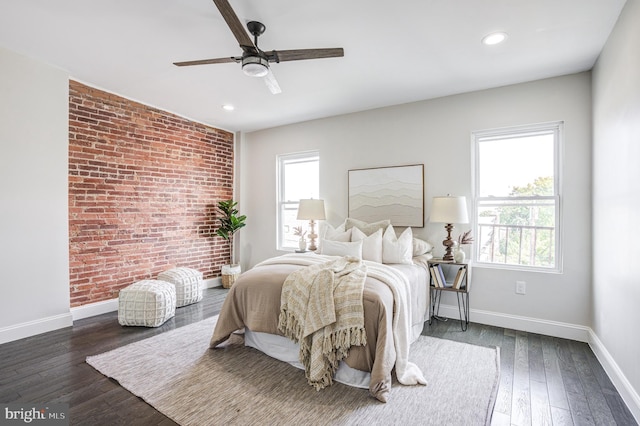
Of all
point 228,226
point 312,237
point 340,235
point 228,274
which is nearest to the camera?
point 340,235

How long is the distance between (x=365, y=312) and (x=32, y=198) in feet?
11.2

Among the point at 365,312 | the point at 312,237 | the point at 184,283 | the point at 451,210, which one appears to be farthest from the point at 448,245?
the point at 184,283

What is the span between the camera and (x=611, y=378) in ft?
7.48

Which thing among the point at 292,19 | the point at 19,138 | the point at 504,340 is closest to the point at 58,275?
the point at 19,138

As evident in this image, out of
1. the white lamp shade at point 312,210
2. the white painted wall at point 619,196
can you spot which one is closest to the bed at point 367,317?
the white lamp shade at point 312,210

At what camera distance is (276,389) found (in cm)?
215

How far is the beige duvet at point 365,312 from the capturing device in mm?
2059

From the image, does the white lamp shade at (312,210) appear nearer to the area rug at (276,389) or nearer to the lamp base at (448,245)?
the lamp base at (448,245)

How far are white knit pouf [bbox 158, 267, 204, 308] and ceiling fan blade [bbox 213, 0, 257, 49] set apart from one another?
10.1ft

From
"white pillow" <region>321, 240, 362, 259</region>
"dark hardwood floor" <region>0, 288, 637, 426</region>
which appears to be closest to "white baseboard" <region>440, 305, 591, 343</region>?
"dark hardwood floor" <region>0, 288, 637, 426</region>

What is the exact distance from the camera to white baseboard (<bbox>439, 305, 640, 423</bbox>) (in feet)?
6.55

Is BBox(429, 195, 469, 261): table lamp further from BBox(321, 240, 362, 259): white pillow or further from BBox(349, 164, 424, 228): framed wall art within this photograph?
BBox(321, 240, 362, 259): white pillow

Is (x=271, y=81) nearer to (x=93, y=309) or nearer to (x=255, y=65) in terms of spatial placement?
(x=255, y=65)

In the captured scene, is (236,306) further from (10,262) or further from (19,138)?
(19,138)
